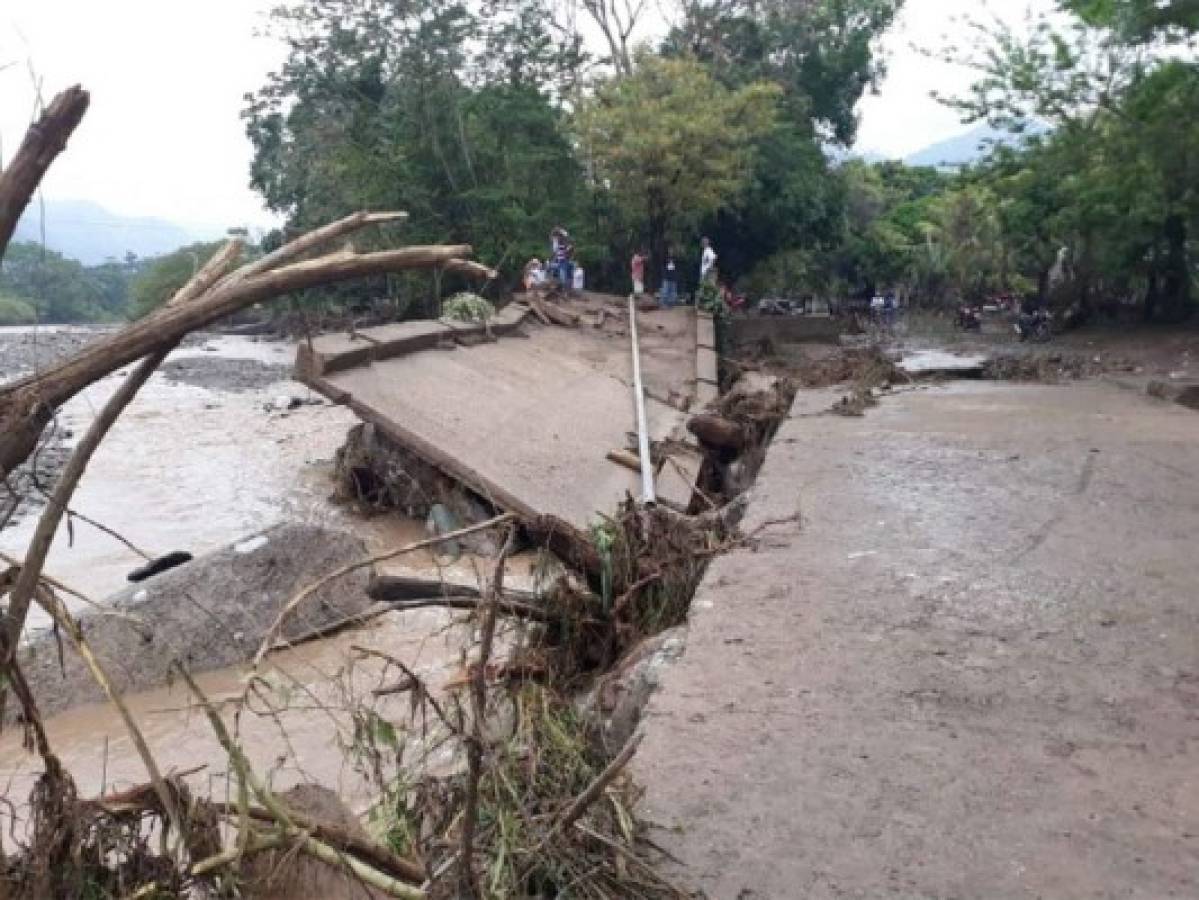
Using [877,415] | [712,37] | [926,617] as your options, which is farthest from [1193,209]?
[926,617]

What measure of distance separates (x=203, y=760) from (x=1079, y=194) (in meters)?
19.0

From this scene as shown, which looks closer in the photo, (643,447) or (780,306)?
→ (643,447)

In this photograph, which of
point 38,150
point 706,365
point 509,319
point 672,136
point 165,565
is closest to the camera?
point 38,150

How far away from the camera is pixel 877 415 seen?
10117 millimetres

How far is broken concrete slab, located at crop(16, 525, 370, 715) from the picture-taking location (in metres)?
5.54

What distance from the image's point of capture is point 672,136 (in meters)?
21.9

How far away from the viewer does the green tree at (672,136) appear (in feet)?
72.5

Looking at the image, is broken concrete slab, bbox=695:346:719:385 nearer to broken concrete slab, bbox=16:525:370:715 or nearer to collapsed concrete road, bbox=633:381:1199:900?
collapsed concrete road, bbox=633:381:1199:900

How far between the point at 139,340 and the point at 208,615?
12.3ft

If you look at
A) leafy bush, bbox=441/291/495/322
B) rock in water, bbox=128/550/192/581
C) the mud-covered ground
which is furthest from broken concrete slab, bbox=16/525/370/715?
leafy bush, bbox=441/291/495/322

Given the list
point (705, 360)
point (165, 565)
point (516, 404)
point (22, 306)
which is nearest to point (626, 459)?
point (516, 404)

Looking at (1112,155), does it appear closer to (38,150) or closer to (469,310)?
(469,310)

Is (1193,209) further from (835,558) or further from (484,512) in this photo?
(835,558)

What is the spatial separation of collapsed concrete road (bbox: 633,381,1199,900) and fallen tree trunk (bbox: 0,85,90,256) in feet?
6.07
